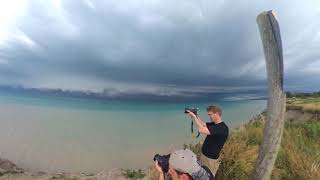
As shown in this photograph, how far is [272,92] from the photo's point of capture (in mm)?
7992

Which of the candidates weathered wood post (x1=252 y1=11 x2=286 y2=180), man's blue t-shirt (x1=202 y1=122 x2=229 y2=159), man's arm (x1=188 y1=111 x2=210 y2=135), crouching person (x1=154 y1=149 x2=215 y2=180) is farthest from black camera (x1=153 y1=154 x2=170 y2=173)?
weathered wood post (x1=252 y1=11 x2=286 y2=180)

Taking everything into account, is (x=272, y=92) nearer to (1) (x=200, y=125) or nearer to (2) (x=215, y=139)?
(2) (x=215, y=139)

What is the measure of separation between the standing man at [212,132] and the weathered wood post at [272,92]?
0.91 m

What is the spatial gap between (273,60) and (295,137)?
697cm

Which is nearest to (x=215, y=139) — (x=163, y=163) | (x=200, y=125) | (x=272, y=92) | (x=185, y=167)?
(x=200, y=125)

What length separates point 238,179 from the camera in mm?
9719

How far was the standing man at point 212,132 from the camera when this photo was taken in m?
7.22

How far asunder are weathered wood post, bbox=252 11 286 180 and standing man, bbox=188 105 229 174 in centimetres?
91

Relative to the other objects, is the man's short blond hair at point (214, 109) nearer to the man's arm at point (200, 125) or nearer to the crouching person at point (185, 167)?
the man's arm at point (200, 125)

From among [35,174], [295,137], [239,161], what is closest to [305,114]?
[295,137]

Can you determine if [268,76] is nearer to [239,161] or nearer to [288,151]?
[239,161]

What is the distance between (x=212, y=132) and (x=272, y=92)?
58.1 inches

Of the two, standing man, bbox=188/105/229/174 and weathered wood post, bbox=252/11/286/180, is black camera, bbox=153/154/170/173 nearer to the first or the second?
standing man, bbox=188/105/229/174

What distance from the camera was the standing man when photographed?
722 cm
